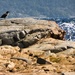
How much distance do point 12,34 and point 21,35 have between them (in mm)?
788

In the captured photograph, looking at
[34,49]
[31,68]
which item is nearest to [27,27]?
[34,49]

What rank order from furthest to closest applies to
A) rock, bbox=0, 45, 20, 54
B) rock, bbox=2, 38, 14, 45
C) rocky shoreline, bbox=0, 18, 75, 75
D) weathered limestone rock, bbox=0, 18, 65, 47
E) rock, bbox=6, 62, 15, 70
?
rock, bbox=2, 38, 14, 45 → weathered limestone rock, bbox=0, 18, 65, 47 → rock, bbox=0, 45, 20, 54 → rock, bbox=6, 62, 15, 70 → rocky shoreline, bbox=0, 18, 75, 75

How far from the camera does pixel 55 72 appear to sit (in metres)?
21.3

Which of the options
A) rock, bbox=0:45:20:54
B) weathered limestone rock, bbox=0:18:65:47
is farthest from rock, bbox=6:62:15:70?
weathered limestone rock, bbox=0:18:65:47

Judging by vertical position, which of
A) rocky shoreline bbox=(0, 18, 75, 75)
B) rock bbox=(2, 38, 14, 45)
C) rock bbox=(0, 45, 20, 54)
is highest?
rocky shoreline bbox=(0, 18, 75, 75)

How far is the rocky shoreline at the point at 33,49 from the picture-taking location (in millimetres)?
22328

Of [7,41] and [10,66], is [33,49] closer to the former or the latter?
[7,41]

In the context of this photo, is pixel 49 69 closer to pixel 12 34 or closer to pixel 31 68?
pixel 31 68

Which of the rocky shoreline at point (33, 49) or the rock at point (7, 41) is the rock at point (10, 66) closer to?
the rocky shoreline at point (33, 49)

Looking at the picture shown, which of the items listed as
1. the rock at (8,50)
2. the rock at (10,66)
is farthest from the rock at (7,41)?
the rock at (10,66)

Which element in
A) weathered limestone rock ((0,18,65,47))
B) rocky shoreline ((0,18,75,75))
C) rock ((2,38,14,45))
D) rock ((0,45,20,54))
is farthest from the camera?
rock ((2,38,14,45))

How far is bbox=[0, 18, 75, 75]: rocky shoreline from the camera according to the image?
22328 mm

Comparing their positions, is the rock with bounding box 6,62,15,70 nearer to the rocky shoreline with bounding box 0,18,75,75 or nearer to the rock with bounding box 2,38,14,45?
the rocky shoreline with bounding box 0,18,75,75

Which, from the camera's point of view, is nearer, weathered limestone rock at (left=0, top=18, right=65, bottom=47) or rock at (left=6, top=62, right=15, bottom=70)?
rock at (left=6, top=62, right=15, bottom=70)
